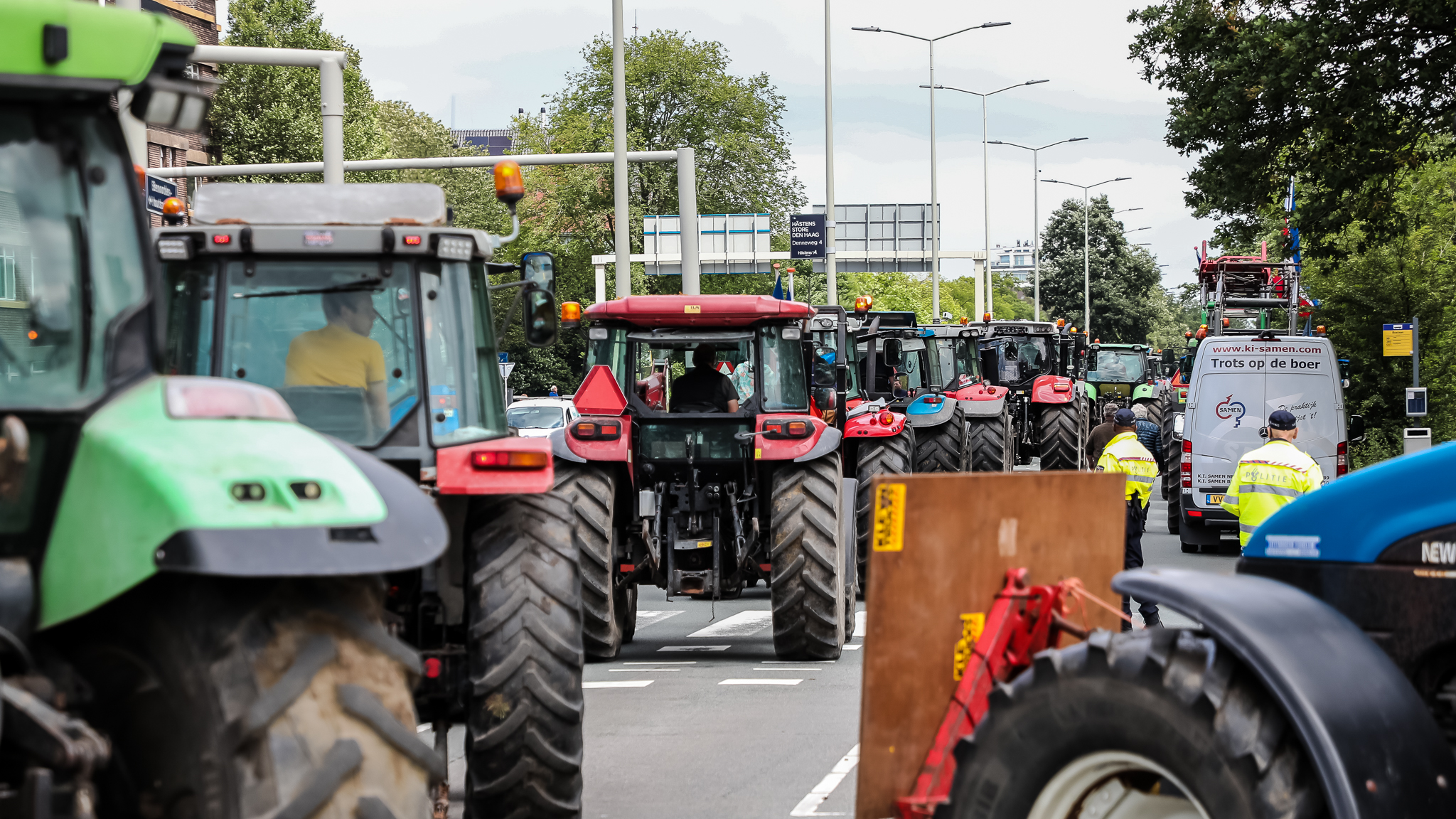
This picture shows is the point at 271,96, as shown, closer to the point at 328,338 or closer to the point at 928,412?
the point at 928,412

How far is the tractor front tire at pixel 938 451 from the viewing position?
20.8m

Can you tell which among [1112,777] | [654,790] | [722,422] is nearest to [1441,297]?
[722,422]

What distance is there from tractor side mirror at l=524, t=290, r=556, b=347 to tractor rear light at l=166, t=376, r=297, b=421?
3.70 meters

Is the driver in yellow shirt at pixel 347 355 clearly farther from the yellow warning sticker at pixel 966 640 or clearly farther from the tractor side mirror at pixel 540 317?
the yellow warning sticker at pixel 966 640

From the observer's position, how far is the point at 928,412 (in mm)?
21125

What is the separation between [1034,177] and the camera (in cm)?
7350

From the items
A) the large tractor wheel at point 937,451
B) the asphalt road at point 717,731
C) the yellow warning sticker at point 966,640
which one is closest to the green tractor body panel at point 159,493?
the yellow warning sticker at point 966,640

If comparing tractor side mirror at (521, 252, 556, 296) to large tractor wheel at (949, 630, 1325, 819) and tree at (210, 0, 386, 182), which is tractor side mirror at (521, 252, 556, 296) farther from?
tree at (210, 0, 386, 182)

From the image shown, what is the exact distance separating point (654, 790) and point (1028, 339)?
2417 cm

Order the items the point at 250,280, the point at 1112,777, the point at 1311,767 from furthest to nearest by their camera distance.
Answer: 1. the point at 250,280
2. the point at 1112,777
3. the point at 1311,767

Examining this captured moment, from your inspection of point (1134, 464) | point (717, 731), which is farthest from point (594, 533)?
point (1134, 464)

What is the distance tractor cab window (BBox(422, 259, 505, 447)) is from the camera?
256 inches

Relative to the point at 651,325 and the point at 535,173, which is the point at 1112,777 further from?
the point at 535,173

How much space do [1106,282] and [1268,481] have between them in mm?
91065
